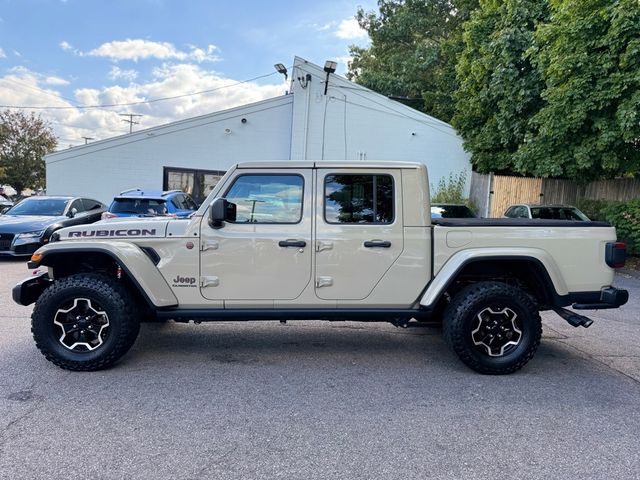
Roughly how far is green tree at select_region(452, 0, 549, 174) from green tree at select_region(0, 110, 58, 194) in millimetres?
33223

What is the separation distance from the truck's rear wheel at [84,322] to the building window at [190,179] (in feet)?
41.7

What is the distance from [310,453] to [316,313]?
1.48 m

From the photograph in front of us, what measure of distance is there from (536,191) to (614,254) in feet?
39.8

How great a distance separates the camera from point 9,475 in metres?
2.52

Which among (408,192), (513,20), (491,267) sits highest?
(513,20)

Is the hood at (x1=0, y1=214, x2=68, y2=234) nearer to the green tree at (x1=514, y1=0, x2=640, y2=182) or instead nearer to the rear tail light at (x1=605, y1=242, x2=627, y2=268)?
the rear tail light at (x1=605, y1=242, x2=627, y2=268)

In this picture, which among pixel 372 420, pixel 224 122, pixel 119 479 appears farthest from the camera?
pixel 224 122

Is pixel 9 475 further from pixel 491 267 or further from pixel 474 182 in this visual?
pixel 474 182

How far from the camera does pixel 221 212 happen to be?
150 inches

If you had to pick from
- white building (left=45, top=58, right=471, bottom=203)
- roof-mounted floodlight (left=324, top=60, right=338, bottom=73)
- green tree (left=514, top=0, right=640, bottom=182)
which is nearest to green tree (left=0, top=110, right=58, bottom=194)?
white building (left=45, top=58, right=471, bottom=203)

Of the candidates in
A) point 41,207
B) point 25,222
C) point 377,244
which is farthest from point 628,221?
point 41,207

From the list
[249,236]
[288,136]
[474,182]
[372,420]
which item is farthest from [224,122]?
[372,420]

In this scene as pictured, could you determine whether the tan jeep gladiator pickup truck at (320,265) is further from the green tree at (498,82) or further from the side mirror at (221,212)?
the green tree at (498,82)

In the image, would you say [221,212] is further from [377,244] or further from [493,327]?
[493,327]
